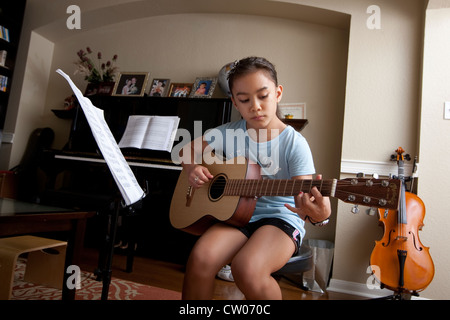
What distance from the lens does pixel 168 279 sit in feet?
6.41

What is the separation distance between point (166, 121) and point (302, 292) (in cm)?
165

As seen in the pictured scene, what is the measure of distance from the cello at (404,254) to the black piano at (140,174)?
131 cm

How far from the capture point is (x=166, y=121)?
7.98 feet

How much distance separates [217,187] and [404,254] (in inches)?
47.2

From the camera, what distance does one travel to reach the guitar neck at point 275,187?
2.63 feet

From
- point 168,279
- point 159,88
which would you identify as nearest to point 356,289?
point 168,279

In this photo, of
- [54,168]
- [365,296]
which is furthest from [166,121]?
[365,296]

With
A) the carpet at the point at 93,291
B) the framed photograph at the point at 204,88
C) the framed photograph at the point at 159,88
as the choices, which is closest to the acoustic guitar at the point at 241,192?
the carpet at the point at 93,291

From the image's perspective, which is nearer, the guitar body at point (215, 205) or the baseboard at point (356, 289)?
the guitar body at point (215, 205)

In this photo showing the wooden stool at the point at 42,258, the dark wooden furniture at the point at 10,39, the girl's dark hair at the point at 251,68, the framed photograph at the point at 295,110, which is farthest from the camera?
the dark wooden furniture at the point at 10,39

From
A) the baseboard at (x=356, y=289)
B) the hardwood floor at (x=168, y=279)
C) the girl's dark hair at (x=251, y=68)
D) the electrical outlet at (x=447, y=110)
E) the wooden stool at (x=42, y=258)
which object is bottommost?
the hardwood floor at (x=168, y=279)

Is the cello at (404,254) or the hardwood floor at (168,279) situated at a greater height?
the cello at (404,254)

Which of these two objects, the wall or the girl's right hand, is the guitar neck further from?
the wall

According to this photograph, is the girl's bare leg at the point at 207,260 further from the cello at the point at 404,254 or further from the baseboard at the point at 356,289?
the baseboard at the point at 356,289
